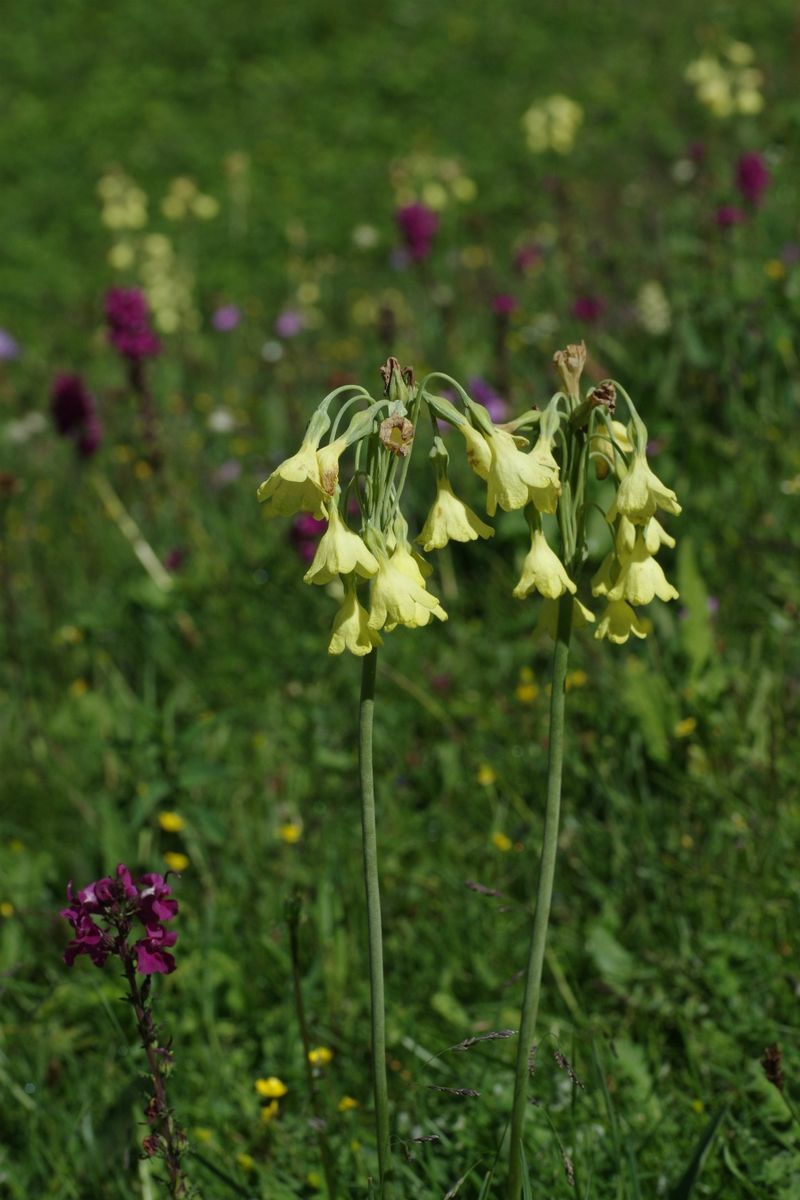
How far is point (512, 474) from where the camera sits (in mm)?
1355

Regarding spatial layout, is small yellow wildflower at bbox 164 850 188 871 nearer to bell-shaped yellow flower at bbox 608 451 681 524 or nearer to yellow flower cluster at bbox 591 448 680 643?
yellow flower cluster at bbox 591 448 680 643

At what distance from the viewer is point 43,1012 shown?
255cm

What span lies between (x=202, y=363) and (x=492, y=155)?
466cm

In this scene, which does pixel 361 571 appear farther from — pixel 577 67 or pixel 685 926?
pixel 577 67

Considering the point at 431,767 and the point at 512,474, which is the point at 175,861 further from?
the point at 512,474

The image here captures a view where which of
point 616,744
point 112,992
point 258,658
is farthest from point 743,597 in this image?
point 112,992

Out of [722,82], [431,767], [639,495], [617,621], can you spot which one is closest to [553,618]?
[617,621]

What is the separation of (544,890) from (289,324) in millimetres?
4900

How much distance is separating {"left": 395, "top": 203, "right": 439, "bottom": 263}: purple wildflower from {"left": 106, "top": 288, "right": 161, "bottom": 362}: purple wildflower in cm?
150

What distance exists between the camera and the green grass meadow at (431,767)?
2.11 metres

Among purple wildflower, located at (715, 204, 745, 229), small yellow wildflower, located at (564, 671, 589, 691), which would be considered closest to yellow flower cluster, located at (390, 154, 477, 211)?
purple wildflower, located at (715, 204, 745, 229)

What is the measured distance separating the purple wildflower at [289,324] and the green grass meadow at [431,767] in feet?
0.32

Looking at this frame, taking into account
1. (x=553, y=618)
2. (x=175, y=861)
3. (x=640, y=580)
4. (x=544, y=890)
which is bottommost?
(x=175, y=861)

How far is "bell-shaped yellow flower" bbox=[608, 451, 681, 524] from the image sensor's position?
1.40 meters
